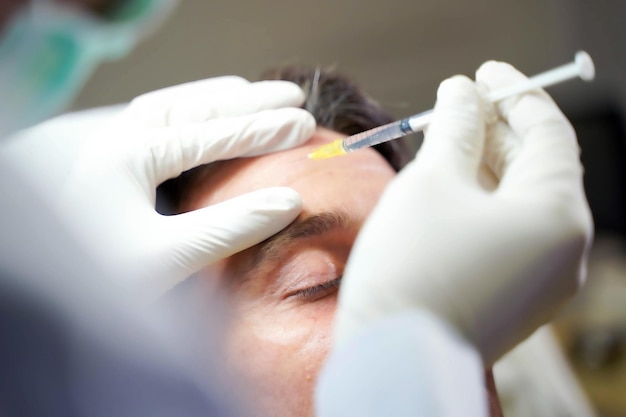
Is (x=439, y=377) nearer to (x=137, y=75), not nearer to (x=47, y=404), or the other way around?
(x=47, y=404)

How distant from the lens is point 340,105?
83cm

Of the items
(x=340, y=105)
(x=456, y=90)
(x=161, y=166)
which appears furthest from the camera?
(x=340, y=105)

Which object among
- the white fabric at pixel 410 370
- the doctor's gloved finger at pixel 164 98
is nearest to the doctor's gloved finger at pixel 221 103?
the doctor's gloved finger at pixel 164 98

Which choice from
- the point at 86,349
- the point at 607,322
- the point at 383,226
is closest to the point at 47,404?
the point at 86,349

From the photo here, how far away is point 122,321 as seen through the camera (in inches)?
21.5

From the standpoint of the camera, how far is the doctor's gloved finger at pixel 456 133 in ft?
1.39

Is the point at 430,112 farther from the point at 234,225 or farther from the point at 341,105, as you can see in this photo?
the point at 341,105

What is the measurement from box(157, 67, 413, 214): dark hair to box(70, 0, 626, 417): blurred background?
24 mm

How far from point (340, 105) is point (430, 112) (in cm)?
32

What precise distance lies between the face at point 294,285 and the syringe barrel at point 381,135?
1.5 inches

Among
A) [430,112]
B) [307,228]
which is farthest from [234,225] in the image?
[430,112]

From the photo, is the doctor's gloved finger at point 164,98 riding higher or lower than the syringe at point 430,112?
higher

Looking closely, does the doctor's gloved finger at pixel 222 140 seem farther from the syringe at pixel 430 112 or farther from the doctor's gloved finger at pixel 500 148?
the doctor's gloved finger at pixel 500 148

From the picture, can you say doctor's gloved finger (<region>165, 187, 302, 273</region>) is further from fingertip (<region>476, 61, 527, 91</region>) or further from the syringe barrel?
fingertip (<region>476, 61, 527, 91</region>)
